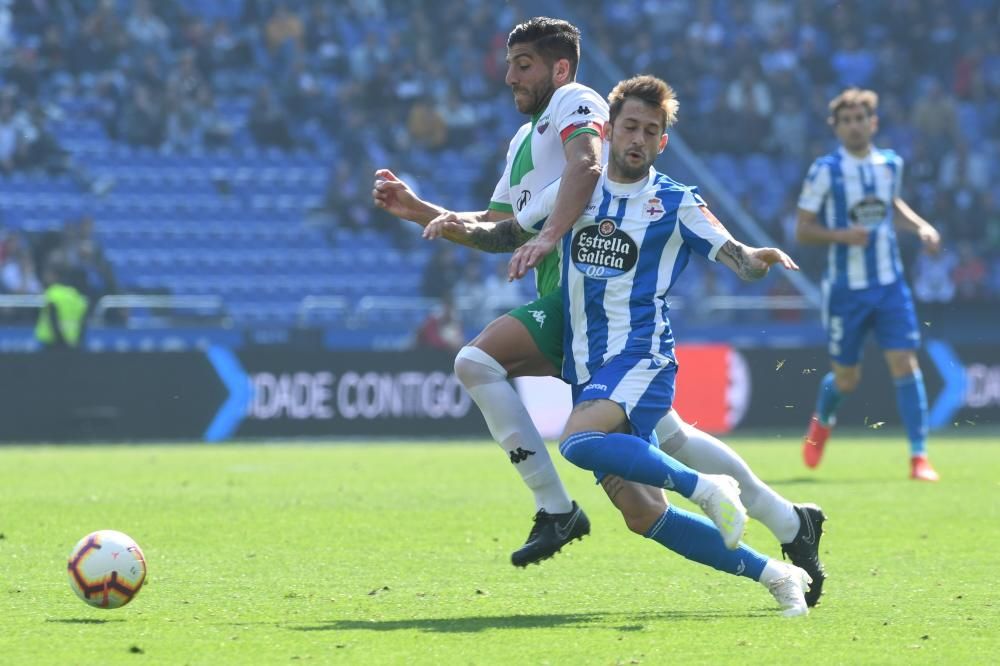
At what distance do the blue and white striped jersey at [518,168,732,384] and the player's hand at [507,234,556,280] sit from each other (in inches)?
8.7

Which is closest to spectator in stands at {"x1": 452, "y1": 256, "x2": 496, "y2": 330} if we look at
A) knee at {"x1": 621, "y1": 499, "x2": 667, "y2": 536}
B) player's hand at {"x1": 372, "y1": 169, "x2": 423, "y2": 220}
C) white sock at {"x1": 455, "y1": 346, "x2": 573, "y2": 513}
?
player's hand at {"x1": 372, "y1": 169, "x2": 423, "y2": 220}

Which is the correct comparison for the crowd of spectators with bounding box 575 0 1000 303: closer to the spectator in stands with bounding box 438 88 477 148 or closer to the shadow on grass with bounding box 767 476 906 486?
the spectator in stands with bounding box 438 88 477 148

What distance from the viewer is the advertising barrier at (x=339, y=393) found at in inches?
648

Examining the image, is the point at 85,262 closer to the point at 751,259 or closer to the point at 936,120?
the point at 936,120

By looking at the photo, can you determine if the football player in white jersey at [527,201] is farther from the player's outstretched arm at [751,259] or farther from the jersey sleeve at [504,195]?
the player's outstretched arm at [751,259]

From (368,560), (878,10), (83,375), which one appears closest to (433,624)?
(368,560)

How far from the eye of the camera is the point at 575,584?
6.66m

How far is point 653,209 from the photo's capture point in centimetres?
602

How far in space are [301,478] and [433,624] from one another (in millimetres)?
6671

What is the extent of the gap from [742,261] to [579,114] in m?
1.08

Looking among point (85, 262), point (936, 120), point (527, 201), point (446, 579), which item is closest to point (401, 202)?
point (527, 201)

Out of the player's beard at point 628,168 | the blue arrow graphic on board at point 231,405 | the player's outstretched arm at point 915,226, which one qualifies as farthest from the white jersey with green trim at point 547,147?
the blue arrow graphic on board at point 231,405

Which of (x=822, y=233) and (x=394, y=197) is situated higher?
(x=394, y=197)

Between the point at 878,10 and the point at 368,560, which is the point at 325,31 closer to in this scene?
the point at 878,10
